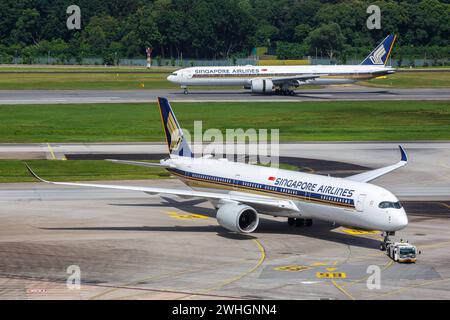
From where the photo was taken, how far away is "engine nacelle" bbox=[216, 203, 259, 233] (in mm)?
52750

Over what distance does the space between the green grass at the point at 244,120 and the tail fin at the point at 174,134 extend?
37664mm

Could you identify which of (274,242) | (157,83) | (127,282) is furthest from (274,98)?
(127,282)

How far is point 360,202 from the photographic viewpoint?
163 feet

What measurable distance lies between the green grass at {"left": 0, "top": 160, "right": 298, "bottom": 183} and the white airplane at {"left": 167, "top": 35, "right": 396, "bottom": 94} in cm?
8088

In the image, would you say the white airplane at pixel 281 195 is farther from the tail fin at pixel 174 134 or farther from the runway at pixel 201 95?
the runway at pixel 201 95

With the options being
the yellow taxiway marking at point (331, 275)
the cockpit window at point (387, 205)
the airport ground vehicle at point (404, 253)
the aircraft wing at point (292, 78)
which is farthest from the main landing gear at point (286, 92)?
the yellow taxiway marking at point (331, 275)

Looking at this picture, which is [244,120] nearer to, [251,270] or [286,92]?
[286,92]

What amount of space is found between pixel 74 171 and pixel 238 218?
98.2 feet

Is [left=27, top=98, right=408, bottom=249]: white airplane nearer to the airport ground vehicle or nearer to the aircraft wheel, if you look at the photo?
the aircraft wheel

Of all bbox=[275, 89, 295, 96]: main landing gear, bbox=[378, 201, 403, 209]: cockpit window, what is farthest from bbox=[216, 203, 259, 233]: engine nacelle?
bbox=[275, 89, 295, 96]: main landing gear

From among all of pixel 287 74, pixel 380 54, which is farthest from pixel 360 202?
pixel 380 54

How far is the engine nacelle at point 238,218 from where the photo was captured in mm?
52750

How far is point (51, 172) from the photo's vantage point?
7788cm
